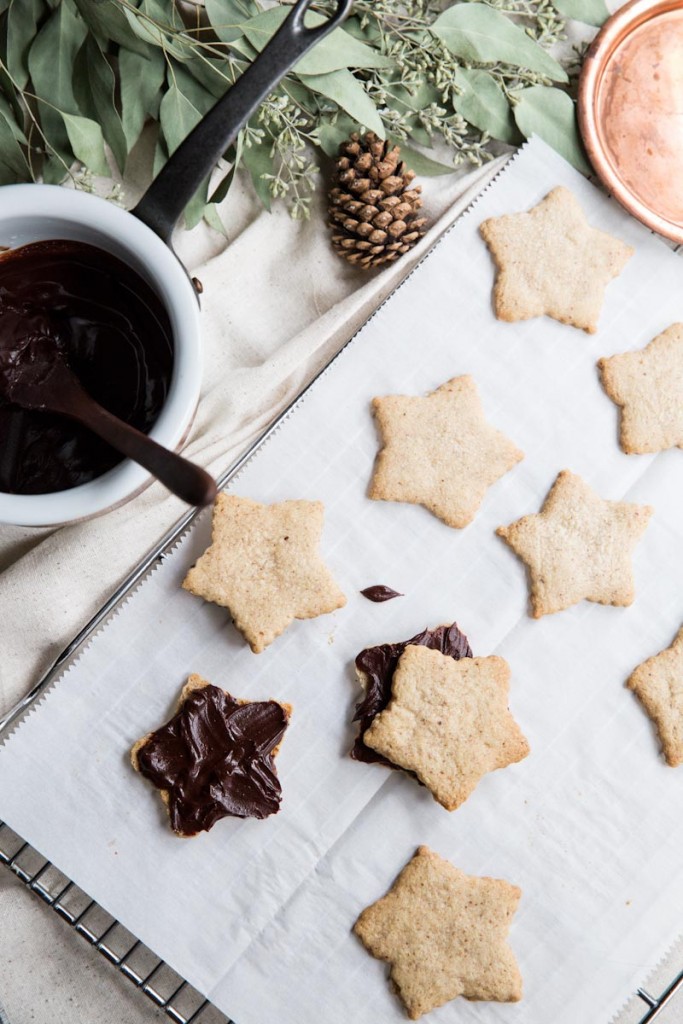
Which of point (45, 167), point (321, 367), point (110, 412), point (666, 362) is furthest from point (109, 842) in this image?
point (666, 362)

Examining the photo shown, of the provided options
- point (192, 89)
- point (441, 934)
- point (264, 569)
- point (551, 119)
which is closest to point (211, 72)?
point (192, 89)

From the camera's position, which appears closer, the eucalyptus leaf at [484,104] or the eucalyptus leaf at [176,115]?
the eucalyptus leaf at [176,115]

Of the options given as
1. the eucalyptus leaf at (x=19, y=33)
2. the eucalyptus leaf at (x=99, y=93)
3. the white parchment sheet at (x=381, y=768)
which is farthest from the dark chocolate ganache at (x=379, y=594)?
the eucalyptus leaf at (x=19, y=33)

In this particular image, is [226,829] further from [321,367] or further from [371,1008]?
[321,367]

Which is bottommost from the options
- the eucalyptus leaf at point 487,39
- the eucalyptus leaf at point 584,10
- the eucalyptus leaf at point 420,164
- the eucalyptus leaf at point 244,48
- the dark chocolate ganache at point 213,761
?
the dark chocolate ganache at point 213,761

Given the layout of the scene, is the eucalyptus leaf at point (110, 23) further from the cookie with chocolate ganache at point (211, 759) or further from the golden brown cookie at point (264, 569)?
the cookie with chocolate ganache at point (211, 759)

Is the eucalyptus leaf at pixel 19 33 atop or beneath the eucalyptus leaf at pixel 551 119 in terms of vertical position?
beneath
